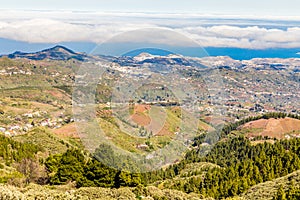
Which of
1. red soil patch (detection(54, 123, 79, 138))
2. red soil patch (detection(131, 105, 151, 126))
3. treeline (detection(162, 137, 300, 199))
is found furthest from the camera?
red soil patch (detection(54, 123, 79, 138))

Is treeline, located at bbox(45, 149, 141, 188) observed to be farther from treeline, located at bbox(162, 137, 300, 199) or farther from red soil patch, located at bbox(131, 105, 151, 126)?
treeline, located at bbox(162, 137, 300, 199)

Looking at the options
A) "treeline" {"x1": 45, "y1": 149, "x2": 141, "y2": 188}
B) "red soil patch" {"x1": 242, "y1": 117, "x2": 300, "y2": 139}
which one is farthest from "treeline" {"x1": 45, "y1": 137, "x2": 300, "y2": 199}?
"red soil patch" {"x1": 242, "y1": 117, "x2": 300, "y2": 139}

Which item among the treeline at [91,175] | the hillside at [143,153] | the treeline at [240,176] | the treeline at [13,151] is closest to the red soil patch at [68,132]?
the hillside at [143,153]

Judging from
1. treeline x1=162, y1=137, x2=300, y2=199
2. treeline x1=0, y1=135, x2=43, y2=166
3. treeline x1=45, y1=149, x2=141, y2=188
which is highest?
treeline x1=45, y1=149, x2=141, y2=188

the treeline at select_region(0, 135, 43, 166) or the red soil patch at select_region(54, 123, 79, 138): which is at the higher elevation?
the treeline at select_region(0, 135, 43, 166)

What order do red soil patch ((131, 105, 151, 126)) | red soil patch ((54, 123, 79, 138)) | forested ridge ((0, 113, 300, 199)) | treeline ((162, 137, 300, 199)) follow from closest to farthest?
1. red soil patch ((131, 105, 151, 126))
2. forested ridge ((0, 113, 300, 199))
3. treeline ((162, 137, 300, 199))
4. red soil patch ((54, 123, 79, 138))

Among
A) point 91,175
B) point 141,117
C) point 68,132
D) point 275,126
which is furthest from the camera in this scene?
point 275,126

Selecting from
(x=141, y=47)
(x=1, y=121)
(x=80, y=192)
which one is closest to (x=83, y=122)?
(x=80, y=192)

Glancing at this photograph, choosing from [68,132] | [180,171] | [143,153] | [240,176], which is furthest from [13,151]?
[68,132]

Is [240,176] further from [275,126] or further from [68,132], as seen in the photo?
[275,126]
